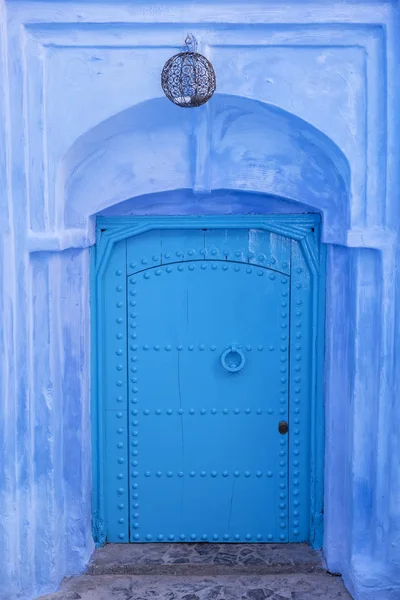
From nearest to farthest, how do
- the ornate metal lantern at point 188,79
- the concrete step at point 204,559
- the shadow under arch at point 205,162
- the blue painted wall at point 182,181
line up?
the ornate metal lantern at point 188,79, the blue painted wall at point 182,181, the shadow under arch at point 205,162, the concrete step at point 204,559

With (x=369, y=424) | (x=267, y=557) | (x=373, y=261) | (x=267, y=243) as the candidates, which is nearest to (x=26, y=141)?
(x=267, y=243)

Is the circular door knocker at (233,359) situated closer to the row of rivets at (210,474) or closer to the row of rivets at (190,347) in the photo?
the row of rivets at (190,347)

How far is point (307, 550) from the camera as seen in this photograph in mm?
4277

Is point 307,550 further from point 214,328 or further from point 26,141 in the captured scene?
point 26,141

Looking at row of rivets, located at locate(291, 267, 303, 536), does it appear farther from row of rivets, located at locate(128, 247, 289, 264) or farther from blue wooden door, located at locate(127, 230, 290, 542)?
row of rivets, located at locate(128, 247, 289, 264)

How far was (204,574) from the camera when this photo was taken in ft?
13.5

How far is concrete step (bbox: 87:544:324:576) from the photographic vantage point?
412cm

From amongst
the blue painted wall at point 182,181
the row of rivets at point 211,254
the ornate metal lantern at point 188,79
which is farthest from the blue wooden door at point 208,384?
the ornate metal lantern at point 188,79

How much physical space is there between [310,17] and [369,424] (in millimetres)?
1891

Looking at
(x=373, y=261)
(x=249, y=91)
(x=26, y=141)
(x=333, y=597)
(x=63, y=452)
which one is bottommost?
(x=333, y=597)

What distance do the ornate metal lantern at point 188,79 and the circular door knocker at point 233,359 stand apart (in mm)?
1318

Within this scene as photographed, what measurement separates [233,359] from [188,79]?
4.94ft

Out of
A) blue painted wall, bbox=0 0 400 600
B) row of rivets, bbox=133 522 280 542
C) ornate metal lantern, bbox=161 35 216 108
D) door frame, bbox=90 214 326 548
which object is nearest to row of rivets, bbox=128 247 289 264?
door frame, bbox=90 214 326 548

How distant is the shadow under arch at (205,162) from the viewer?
3.85m
